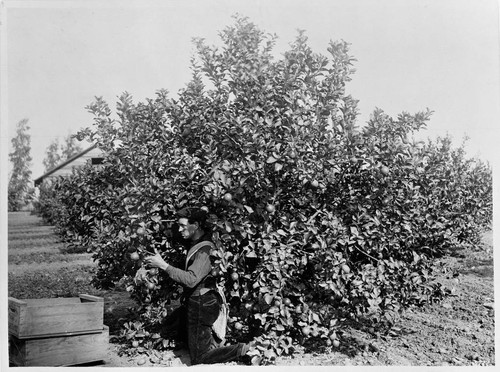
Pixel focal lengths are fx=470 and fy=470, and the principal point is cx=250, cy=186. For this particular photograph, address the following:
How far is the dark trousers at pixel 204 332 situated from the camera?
370 centimetres

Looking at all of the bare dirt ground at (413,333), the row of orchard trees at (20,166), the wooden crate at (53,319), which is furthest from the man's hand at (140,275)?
the row of orchard trees at (20,166)

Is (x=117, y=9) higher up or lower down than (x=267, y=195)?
higher up

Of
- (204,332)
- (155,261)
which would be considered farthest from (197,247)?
(204,332)

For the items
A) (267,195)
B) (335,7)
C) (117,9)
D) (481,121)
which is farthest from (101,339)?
(481,121)

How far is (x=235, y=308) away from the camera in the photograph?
403 cm

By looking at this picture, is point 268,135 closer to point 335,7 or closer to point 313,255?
point 313,255

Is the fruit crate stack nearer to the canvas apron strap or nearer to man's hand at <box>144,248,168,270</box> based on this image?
man's hand at <box>144,248,168,270</box>

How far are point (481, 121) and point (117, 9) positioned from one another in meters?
3.59

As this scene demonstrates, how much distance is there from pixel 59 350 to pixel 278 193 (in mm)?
2096

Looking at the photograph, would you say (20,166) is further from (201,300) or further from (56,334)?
(201,300)

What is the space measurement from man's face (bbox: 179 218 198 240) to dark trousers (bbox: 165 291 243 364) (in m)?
0.49

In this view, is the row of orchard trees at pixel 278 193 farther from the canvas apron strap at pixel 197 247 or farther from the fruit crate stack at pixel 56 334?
the fruit crate stack at pixel 56 334

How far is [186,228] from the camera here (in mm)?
3666

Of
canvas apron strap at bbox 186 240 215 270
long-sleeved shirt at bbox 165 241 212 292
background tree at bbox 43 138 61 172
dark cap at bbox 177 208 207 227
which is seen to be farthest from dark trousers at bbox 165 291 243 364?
background tree at bbox 43 138 61 172
